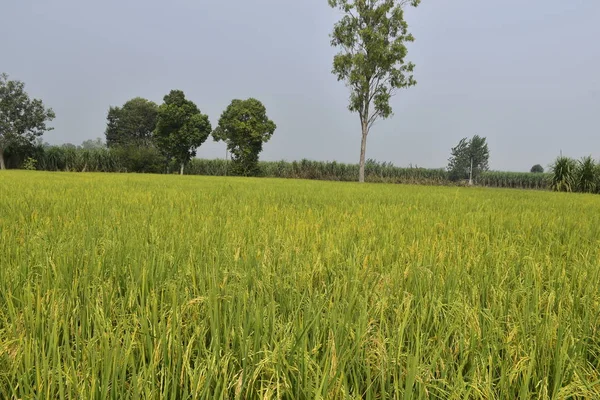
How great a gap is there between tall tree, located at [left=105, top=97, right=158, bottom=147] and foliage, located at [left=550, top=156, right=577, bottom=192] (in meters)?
50.7

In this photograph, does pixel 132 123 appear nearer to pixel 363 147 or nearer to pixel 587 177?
pixel 363 147

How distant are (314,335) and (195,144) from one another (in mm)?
37876

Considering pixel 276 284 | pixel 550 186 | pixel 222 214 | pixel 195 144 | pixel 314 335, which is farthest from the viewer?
pixel 195 144

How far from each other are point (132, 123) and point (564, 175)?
53602 mm

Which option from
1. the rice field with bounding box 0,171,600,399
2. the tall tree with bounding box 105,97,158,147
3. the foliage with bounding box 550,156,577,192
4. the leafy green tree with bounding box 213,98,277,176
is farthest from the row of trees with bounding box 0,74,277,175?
the rice field with bounding box 0,171,600,399

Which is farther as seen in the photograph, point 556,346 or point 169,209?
point 169,209

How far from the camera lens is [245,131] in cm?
3722

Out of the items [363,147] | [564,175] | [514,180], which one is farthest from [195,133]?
[514,180]

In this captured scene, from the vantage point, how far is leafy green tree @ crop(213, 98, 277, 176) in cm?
3662

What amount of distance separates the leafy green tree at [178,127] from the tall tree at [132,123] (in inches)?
672

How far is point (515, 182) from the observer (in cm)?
3981

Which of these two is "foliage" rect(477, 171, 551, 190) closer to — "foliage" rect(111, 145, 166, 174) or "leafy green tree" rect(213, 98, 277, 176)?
"leafy green tree" rect(213, 98, 277, 176)

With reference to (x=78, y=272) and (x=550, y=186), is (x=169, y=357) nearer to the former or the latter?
(x=78, y=272)

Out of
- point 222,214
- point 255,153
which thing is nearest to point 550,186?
point 222,214
